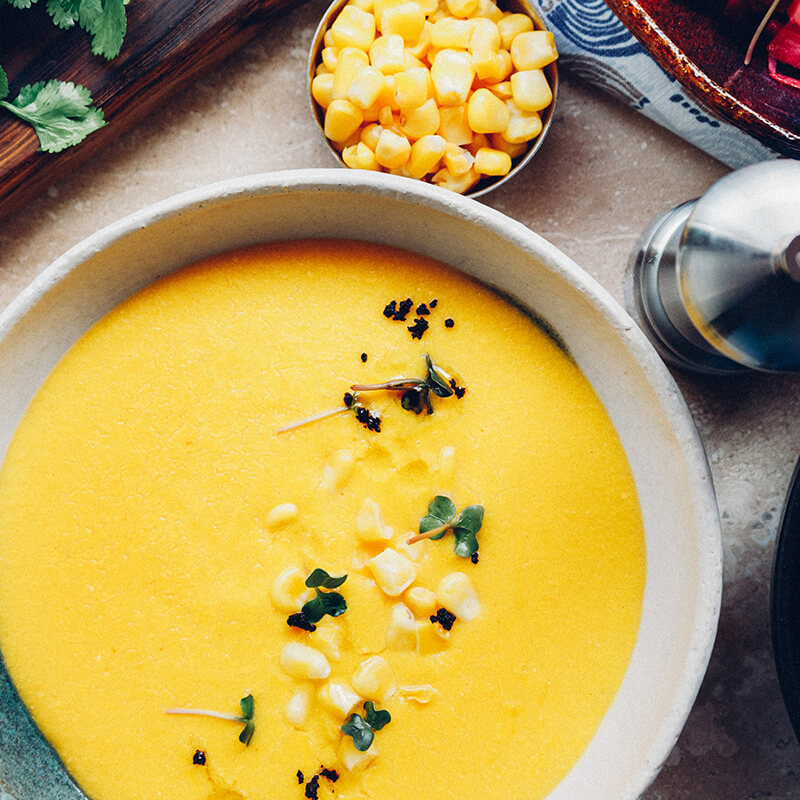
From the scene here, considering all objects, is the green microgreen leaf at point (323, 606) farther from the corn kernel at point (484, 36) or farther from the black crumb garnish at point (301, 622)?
the corn kernel at point (484, 36)

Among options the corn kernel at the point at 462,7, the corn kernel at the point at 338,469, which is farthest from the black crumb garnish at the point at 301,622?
the corn kernel at the point at 462,7

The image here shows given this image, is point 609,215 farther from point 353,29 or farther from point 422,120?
point 353,29

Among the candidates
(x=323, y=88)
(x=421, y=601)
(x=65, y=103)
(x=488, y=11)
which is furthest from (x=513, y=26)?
(x=421, y=601)

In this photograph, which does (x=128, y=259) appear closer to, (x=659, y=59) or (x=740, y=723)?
(x=659, y=59)

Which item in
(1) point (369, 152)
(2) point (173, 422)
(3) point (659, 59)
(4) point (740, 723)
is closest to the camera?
(3) point (659, 59)

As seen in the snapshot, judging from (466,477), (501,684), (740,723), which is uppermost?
(466,477)

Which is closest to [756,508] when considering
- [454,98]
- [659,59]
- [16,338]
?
[659,59]
